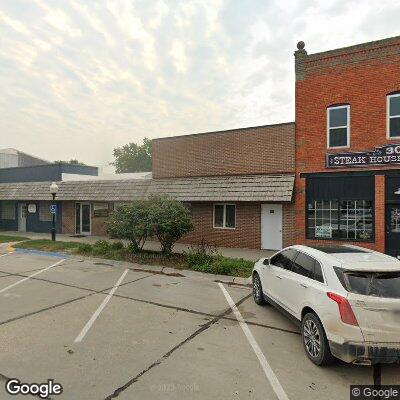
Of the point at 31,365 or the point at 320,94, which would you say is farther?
the point at 320,94

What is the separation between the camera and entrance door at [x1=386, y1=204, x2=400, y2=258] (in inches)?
537

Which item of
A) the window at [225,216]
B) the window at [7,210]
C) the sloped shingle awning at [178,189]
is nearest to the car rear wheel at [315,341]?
the sloped shingle awning at [178,189]

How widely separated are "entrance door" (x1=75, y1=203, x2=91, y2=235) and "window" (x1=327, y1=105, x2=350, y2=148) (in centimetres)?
1649

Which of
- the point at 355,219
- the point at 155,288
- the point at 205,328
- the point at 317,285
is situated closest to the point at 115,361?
the point at 205,328

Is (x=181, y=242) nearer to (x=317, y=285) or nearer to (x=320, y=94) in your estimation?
(x=320, y=94)

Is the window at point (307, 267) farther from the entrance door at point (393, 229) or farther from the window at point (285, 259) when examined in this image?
the entrance door at point (393, 229)

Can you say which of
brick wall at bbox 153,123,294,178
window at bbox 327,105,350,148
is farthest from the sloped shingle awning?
window at bbox 327,105,350,148

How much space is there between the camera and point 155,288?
9.77 m

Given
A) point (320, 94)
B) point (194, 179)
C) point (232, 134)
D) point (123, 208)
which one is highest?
point (320, 94)

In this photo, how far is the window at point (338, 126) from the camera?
575 inches

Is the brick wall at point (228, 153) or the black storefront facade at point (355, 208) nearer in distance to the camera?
the black storefront facade at point (355, 208)

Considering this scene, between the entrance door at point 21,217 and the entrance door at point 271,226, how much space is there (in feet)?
65.1

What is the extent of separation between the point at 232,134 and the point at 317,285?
13.3m

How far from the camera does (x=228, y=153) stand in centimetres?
1770
